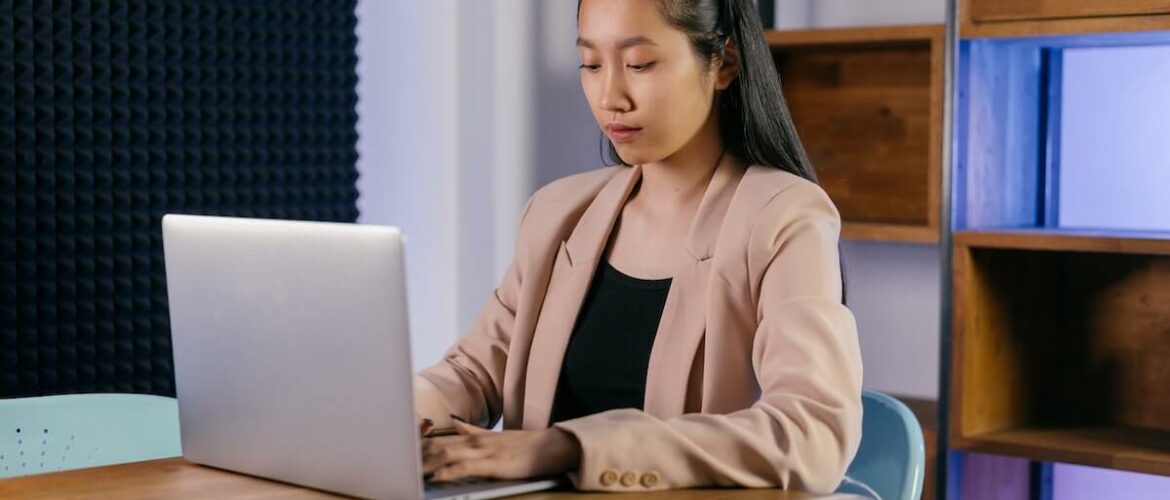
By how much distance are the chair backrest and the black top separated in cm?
58

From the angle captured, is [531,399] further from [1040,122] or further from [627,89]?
[1040,122]

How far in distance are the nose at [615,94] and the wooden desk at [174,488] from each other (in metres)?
0.54

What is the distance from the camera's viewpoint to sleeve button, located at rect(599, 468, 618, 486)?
156cm

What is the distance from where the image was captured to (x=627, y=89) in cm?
190

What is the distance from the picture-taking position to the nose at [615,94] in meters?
1.89

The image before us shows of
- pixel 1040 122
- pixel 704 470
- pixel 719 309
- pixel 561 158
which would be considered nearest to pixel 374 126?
pixel 561 158

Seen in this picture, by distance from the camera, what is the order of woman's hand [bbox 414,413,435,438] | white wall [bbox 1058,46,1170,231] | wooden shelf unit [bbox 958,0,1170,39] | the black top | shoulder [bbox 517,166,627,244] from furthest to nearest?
1. white wall [bbox 1058,46,1170,231]
2. wooden shelf unit [bbox 958,0,1170,39]
3. shoulder [bbox 517,166,627,244]
4. the black top
5. woman's hand [bbox 414,413,435,438]

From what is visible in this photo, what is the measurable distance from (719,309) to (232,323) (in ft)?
1.92

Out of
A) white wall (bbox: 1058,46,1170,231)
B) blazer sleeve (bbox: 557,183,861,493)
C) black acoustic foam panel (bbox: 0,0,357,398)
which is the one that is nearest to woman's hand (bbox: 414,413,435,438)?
blazer sleeve (bbox: 557,183,861,493)

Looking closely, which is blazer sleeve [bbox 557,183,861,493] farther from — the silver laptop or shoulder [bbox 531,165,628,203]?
shoulder [bbox 531,165,628,203]

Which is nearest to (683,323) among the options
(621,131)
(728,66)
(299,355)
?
(621,131)

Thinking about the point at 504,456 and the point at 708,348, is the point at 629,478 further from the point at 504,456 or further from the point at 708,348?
the point at 708,348

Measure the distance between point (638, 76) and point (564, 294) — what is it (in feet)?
1.08

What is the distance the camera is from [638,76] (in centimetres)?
190
